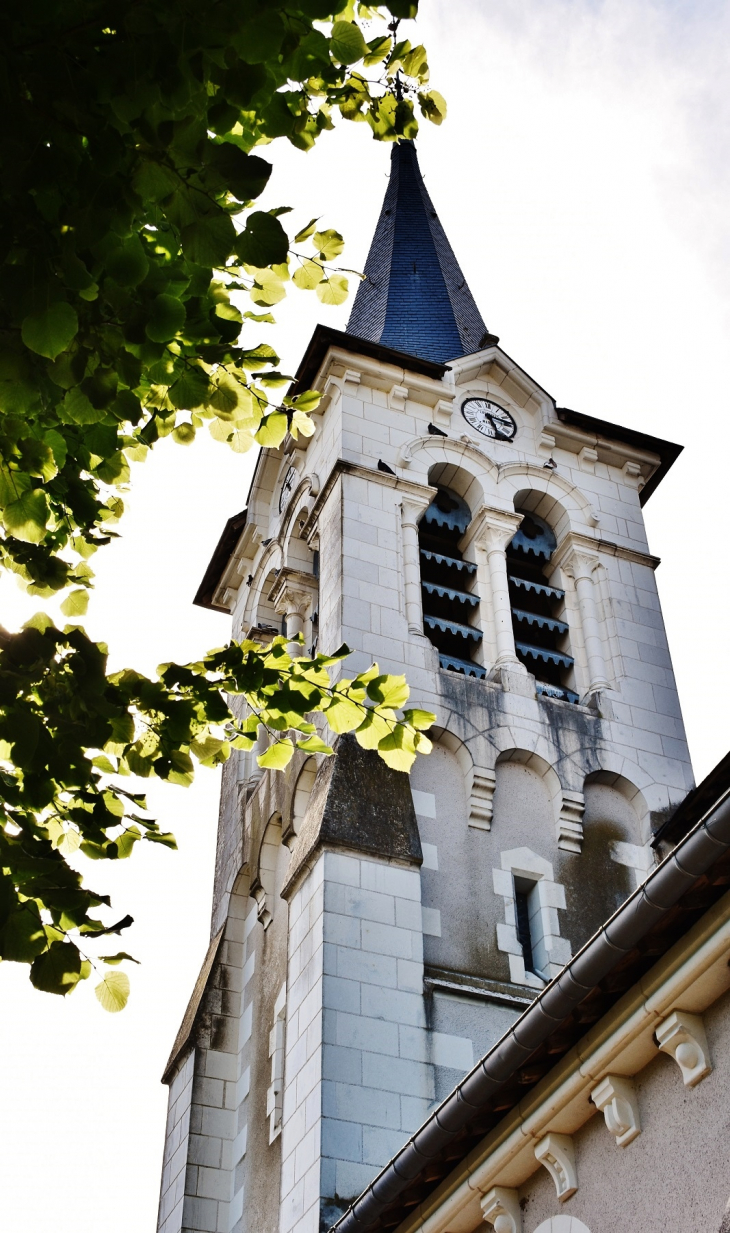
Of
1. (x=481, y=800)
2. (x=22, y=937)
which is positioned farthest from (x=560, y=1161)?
(x=481, y=800)

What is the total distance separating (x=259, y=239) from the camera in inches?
228

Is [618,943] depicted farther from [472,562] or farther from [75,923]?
[472,562]

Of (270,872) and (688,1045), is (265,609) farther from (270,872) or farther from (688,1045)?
(688,1045)

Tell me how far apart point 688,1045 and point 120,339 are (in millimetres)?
3772

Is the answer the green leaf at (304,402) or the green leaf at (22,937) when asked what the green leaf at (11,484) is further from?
the green leaf at (22,937)

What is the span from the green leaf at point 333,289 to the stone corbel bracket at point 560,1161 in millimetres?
4147

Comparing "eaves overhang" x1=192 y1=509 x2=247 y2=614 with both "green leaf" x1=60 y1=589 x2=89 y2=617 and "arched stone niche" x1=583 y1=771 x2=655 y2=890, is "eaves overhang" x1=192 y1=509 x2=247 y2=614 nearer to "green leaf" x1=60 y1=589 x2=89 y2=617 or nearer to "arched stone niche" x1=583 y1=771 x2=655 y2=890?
"arched stone niche" x1=583 y1=771 x2=655 y2=890

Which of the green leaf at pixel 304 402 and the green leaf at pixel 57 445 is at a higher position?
the green leaf at pixel 304 402

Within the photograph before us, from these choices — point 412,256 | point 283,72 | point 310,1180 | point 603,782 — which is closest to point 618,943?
point 283,72

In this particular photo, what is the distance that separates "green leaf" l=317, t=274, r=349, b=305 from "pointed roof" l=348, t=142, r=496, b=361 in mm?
14602

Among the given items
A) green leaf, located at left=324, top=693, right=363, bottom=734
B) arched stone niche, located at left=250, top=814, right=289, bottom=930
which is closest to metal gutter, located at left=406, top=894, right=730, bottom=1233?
green leaf, located at left=324, top=693, right=363, bottom=734

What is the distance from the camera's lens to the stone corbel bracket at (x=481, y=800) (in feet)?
51.0

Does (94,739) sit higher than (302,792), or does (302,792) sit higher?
(302,792)

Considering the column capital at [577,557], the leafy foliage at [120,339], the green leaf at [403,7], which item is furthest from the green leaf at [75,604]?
the column capital at [577,557]
